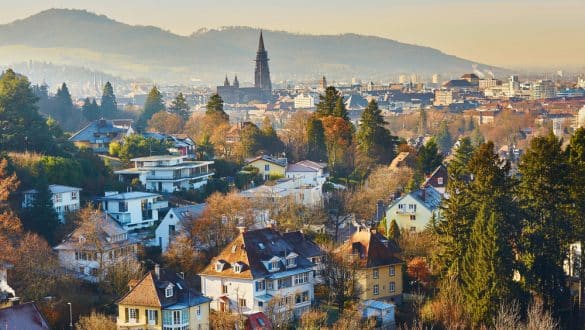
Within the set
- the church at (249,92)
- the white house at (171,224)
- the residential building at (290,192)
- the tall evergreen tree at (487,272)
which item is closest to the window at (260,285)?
the tall evergreen tree at (487,272)

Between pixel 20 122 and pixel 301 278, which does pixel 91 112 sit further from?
pixel 301 278

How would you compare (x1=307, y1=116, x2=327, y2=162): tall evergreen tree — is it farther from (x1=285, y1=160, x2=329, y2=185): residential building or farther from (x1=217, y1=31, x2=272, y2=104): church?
(x1=217, y1=31, x2=272, y2=104): church

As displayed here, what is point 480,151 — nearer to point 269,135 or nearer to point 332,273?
point 332,273

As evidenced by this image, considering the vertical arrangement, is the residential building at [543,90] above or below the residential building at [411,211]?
below

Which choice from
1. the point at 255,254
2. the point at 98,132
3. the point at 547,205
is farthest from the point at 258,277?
the point at 98,132

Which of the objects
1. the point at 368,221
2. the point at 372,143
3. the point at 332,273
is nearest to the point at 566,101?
the point at 372,143

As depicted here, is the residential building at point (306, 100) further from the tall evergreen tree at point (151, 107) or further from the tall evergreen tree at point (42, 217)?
the tall evergreen tree at point (42, 217)

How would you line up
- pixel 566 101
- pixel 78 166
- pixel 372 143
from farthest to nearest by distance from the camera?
1. pixel 566 101
2. pixel 372 143
3. pixel 78 166
